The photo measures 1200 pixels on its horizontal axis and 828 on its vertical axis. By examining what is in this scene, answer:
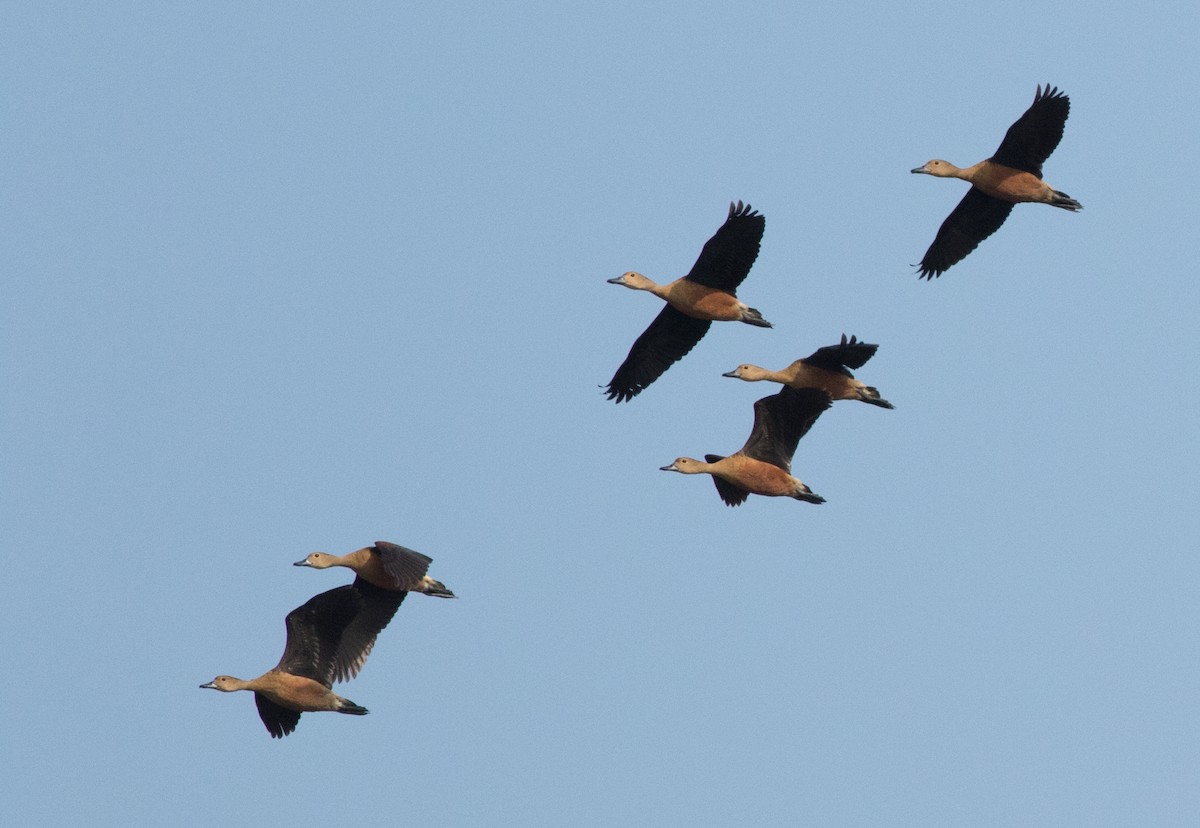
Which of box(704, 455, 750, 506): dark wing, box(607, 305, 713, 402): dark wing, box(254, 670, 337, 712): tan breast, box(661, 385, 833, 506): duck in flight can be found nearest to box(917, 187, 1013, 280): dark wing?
box(607, 305, 713, 402): dark wing

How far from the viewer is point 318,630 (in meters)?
27.6

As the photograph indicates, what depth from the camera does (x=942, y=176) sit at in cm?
3303

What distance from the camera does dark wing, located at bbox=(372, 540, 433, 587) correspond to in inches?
1031

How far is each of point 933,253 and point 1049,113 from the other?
3.56m

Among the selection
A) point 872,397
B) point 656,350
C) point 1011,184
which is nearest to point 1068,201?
point 1011,184

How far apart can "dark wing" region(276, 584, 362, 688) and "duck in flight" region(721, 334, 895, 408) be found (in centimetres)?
676

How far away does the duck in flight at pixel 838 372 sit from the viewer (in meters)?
28.9

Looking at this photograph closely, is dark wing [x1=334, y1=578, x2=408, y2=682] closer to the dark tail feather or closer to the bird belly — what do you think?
the dark tail feather

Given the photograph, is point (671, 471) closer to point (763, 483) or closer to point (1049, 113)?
point (763, 483)

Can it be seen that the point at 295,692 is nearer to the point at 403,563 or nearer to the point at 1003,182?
the point at 403,563

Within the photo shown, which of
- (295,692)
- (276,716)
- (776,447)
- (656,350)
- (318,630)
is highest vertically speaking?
(656,350)

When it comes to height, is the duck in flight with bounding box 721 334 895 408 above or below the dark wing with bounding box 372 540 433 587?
above

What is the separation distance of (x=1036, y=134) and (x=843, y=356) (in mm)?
4530

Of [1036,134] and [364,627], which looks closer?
[364,627]
